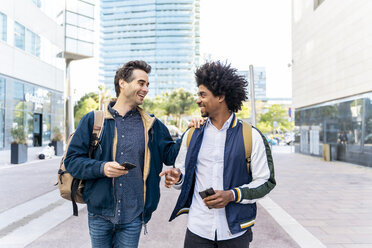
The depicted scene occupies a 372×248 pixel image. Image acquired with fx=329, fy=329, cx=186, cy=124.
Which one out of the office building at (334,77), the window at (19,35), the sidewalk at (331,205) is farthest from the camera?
the window at (19,35)

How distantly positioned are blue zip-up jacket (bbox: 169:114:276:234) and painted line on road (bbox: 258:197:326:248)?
2.76 m

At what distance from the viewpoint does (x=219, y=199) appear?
6.34 feet

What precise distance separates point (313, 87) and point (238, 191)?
69.5 feet

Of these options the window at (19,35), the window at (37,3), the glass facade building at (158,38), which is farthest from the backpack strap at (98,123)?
the glass facade building at (158,38)

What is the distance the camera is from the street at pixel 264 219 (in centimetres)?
461

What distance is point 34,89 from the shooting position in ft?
84.9

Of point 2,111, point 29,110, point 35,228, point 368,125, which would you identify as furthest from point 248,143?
point 29,110

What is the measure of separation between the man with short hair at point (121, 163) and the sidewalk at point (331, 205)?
3.18m

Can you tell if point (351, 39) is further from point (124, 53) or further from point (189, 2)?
point (124, 53)

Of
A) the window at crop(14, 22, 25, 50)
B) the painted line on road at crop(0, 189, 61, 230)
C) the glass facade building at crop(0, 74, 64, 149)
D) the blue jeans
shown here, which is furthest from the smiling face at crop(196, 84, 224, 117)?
the window at crop(14, 22, 25, 50)

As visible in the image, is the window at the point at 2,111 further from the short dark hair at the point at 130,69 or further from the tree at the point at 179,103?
the tree at the point at 179,103

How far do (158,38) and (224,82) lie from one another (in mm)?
161904

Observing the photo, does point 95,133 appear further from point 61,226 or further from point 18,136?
point 18,136

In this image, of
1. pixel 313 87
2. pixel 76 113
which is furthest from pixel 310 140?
pixel 76 113
